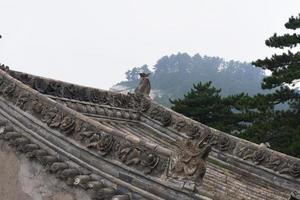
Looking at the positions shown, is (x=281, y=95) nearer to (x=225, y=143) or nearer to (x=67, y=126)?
(x=225, y=143)

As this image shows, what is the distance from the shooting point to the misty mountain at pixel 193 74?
4104 inches

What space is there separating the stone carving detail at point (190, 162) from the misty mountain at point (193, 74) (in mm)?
83555

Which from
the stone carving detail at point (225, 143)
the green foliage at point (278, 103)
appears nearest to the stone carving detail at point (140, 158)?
the stone carving detail at point (225, 143)

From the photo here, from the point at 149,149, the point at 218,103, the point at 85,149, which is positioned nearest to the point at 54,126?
the point at 85,149

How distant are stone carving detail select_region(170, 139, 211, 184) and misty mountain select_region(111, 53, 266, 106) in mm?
83555

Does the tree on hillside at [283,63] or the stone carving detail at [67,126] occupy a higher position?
the tree on hillside at [283,63]

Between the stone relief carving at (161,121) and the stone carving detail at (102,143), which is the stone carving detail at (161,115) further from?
the stone carving detail at (102,143)

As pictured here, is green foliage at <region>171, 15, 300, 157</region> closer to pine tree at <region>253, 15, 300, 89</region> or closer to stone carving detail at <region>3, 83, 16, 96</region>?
pine tree at <region>253, 15, 300, 89</region>

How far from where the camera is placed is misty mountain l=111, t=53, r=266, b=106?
104 m

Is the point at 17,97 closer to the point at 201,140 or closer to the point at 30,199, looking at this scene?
the point at 30,199

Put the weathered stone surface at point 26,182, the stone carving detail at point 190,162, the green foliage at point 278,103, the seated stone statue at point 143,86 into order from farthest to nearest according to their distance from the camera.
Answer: the green foliage at point 278,103 < the seated stone statue at point 143,86 < the weathered stone surface at point 26,182 < the stone carving detail at point 190,162

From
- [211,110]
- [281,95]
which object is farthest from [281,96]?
[211,110]

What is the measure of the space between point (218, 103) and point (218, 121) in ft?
3.24

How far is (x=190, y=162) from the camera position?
21.1 ft
